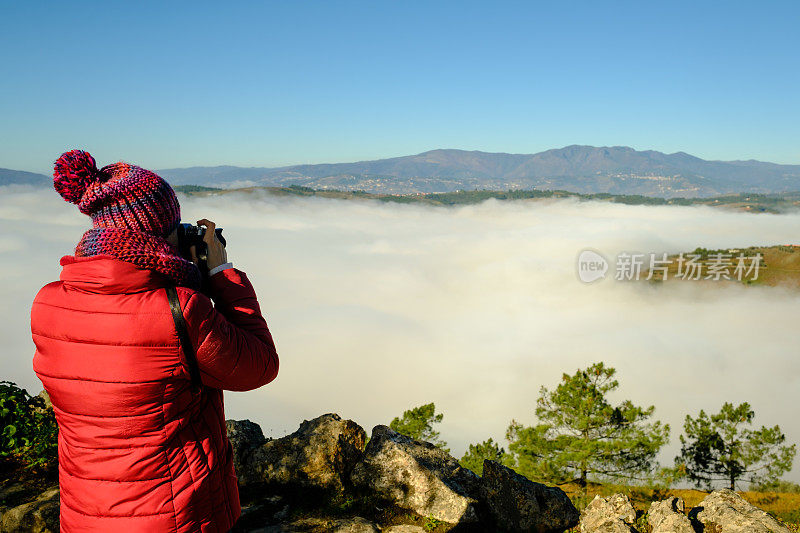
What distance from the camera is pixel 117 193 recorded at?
6.47ft

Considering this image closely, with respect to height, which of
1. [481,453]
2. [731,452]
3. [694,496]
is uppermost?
[481,453]

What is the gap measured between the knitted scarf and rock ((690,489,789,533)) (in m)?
5.91

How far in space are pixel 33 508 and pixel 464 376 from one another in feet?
623

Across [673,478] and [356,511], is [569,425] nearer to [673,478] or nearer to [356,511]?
[673,478]

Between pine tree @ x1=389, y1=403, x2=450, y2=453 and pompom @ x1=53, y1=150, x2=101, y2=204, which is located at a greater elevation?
pompom @ x1=53, y1=150, x2=101, y2=204

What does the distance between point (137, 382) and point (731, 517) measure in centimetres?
607

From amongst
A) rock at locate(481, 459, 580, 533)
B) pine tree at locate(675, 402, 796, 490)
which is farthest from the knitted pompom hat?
pine tree at locate(675, 402, 796, 490)

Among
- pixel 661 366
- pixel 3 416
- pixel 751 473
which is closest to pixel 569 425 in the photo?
pixel 751 473

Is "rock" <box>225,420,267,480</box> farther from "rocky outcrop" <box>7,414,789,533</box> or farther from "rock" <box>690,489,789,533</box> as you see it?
"rock" <box>690,489,789,533</box>

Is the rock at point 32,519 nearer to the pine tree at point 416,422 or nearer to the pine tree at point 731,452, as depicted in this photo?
the pine tree at point 416,422

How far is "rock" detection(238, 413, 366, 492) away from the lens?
5.91 m

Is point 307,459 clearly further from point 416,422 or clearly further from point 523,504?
point 416,422

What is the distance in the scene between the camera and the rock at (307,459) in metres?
5.91

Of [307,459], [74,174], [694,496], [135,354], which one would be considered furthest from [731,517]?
[694,496]
